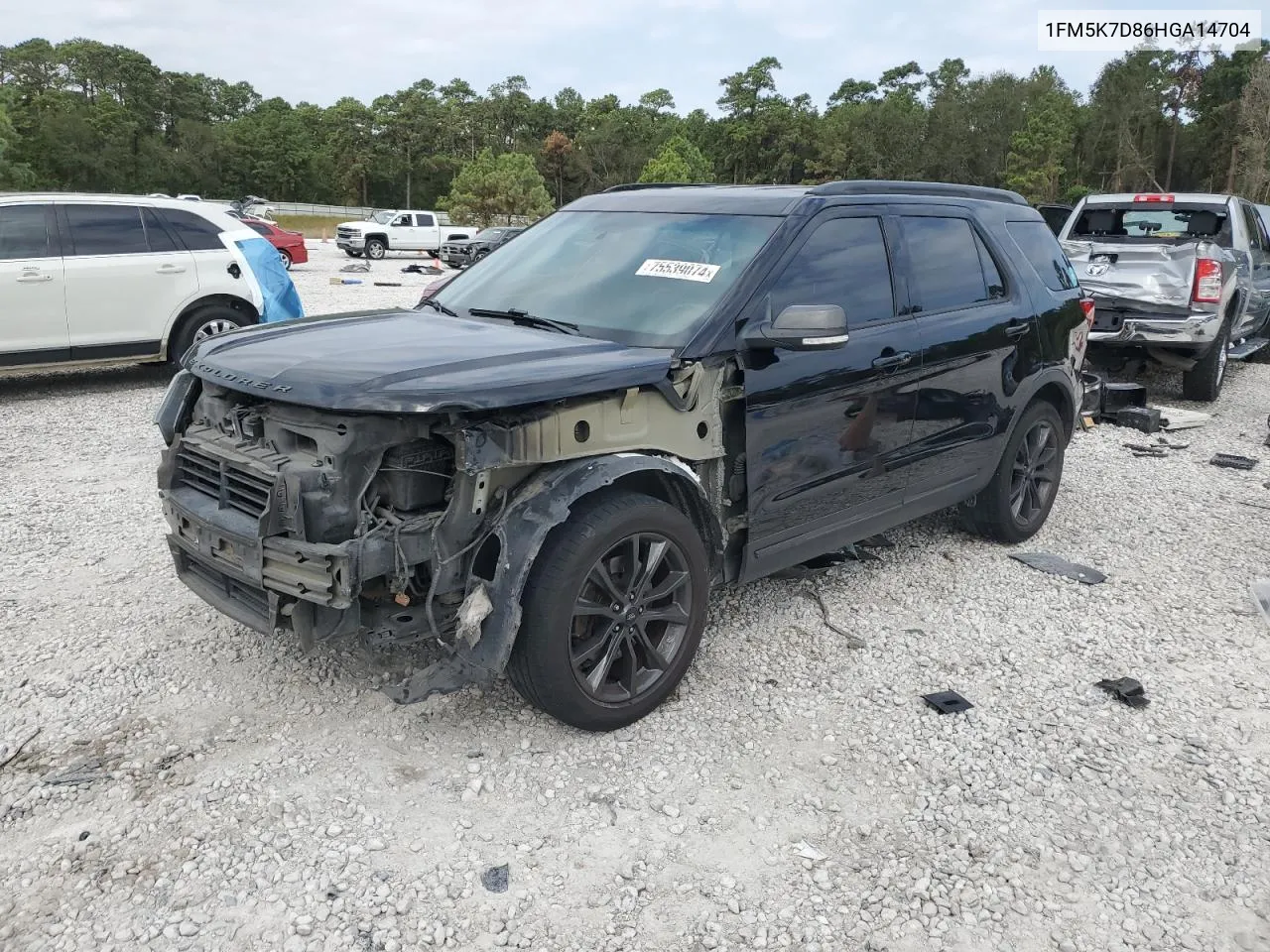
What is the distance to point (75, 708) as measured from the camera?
138 inches

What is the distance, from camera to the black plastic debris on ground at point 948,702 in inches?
146

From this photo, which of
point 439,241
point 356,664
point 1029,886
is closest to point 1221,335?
point 1029,886

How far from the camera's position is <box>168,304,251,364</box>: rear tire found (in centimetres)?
908

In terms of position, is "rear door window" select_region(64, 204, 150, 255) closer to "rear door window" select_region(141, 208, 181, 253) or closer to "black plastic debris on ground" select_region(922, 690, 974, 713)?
"rear door window" select_region(141, 208, 181, 253)

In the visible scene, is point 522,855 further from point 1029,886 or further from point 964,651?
point 964,651

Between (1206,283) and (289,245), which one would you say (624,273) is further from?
(289,245)

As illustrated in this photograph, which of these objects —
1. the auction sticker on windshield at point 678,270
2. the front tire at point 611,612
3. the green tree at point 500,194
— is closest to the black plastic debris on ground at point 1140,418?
the auction sticker on windshield at point 678,270

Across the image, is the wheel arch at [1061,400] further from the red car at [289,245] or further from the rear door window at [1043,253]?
the red car at [289,245]

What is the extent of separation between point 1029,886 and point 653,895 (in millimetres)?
1110

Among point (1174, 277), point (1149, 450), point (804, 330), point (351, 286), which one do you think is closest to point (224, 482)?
point (804, 330)

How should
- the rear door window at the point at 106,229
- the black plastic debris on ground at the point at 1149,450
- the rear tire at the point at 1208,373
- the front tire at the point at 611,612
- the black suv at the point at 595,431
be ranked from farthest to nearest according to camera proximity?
the rear tire at the point at 1208,373
the rear door window at the point at 106,229
the black plastic debris on ground at the point at 1149,450
the front tire at the point at 611,612
the black suv at the point at 595,431

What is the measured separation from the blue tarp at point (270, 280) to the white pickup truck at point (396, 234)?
22.0m

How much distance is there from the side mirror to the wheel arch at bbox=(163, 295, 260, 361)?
→ 287 inches

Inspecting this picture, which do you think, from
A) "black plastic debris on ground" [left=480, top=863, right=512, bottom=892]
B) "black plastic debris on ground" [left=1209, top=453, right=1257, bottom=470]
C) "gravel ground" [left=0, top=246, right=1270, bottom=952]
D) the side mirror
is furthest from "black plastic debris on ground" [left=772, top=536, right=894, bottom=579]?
"black plastic debris on ground" [left=1209, top=453, right=1257, bottom=470]
